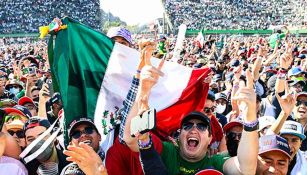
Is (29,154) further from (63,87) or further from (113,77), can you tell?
(113,77)

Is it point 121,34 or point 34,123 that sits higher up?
point 121,34

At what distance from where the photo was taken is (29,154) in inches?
147

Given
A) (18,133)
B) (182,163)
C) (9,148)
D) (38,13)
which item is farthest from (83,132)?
(38,13)

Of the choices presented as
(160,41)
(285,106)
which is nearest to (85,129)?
(285,106)

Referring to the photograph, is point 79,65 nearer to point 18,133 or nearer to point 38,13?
point 18,133

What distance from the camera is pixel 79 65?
4656 mm

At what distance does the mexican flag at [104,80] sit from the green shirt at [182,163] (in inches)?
38.8

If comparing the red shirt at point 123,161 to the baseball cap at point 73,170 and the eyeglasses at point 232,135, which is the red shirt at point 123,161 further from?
the eyeglasses at point 232,135

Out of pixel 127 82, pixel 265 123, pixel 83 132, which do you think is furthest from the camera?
pixel 127 82

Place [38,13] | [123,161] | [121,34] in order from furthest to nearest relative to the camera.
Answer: [38,13] → [121,34] → [123,161]

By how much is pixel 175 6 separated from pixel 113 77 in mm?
44291

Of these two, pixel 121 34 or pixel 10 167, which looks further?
pixel 121 34

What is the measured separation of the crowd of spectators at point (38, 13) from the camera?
151ft

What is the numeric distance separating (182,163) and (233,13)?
46.1 m
